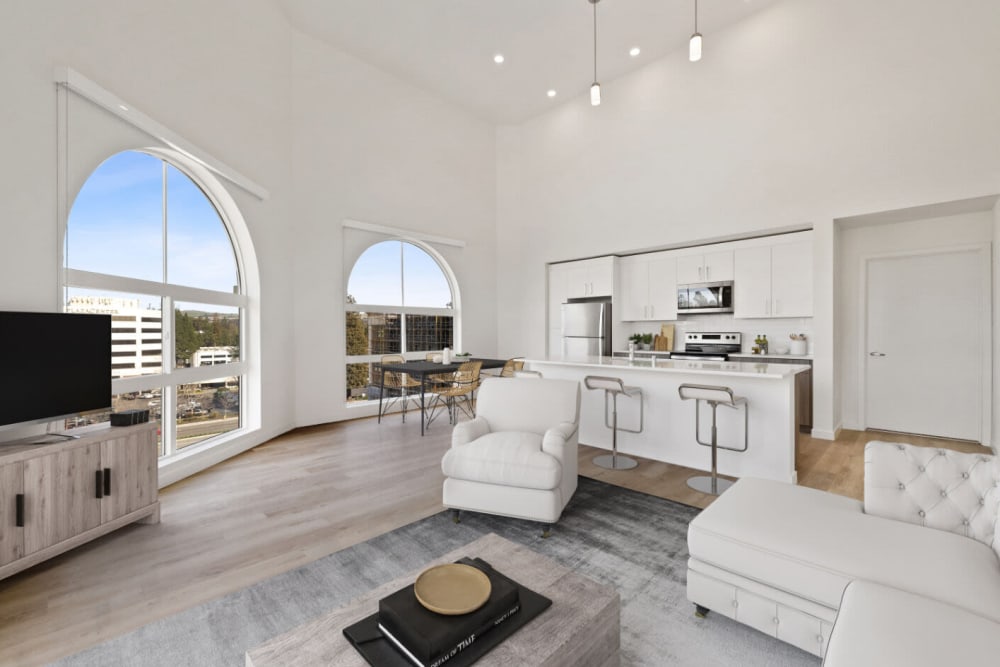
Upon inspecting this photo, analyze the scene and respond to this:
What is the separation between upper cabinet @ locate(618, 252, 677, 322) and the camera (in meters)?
6.46

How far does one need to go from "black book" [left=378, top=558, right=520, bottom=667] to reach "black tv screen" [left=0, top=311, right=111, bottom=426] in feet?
8.04

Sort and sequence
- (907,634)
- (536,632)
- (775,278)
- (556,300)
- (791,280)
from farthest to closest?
(556,300), (775,278), (791,280), (536,632), (907,634)

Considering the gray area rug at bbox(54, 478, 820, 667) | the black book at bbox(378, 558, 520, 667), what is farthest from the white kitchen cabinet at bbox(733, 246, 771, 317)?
the black book at bbox(378, 558, 520, 667)

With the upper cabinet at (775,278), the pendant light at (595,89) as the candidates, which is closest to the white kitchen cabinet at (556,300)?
the upper cabinet at (775,278)

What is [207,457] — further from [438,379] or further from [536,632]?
[536,632]

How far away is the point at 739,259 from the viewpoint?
580cm

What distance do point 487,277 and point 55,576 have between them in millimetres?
6535

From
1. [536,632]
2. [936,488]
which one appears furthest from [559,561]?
[936,488]

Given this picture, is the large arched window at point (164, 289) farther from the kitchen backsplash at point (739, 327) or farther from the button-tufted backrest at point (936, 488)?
the kitchen backsplash at point (739, 327)

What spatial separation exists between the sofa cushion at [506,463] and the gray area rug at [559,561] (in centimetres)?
34

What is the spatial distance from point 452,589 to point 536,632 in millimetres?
287

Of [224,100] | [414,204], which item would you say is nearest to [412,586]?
[224,100]

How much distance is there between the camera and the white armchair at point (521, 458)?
2.66m

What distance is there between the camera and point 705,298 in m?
6.05
